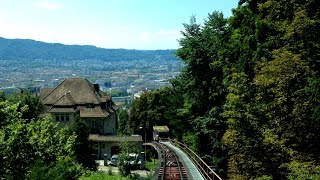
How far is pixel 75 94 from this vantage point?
61.1 m

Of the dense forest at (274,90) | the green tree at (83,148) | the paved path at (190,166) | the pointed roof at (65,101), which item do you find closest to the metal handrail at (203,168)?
the paved path at (190,166)

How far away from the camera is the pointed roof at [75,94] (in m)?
59.4

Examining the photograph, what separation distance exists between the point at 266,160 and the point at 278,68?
16.5 ft

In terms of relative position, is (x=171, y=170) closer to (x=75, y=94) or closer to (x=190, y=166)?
(x=190, y=166)

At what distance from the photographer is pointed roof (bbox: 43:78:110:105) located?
59.4 m

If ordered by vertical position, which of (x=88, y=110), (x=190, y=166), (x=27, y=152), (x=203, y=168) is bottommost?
(x=190, y=166)

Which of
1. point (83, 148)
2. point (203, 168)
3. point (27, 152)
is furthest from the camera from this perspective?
point (83, 148)

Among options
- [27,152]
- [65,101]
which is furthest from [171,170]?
[65,101]

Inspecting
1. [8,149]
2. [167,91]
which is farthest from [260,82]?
[167,91]

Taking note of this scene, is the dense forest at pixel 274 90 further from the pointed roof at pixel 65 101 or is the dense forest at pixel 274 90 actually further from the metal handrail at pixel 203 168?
the pointed roof at pixel 65 101

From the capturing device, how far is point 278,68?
847 inches

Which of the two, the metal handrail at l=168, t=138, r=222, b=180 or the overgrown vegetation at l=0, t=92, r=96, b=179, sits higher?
the overgrown vegetation at l=0, t=92, r=96, b=179

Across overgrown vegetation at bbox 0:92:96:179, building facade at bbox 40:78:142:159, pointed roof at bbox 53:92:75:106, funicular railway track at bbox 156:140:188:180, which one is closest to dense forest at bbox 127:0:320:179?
funicular railway track at bbox 156:140:188:180

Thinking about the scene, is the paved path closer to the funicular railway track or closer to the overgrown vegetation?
the funicular railway track
